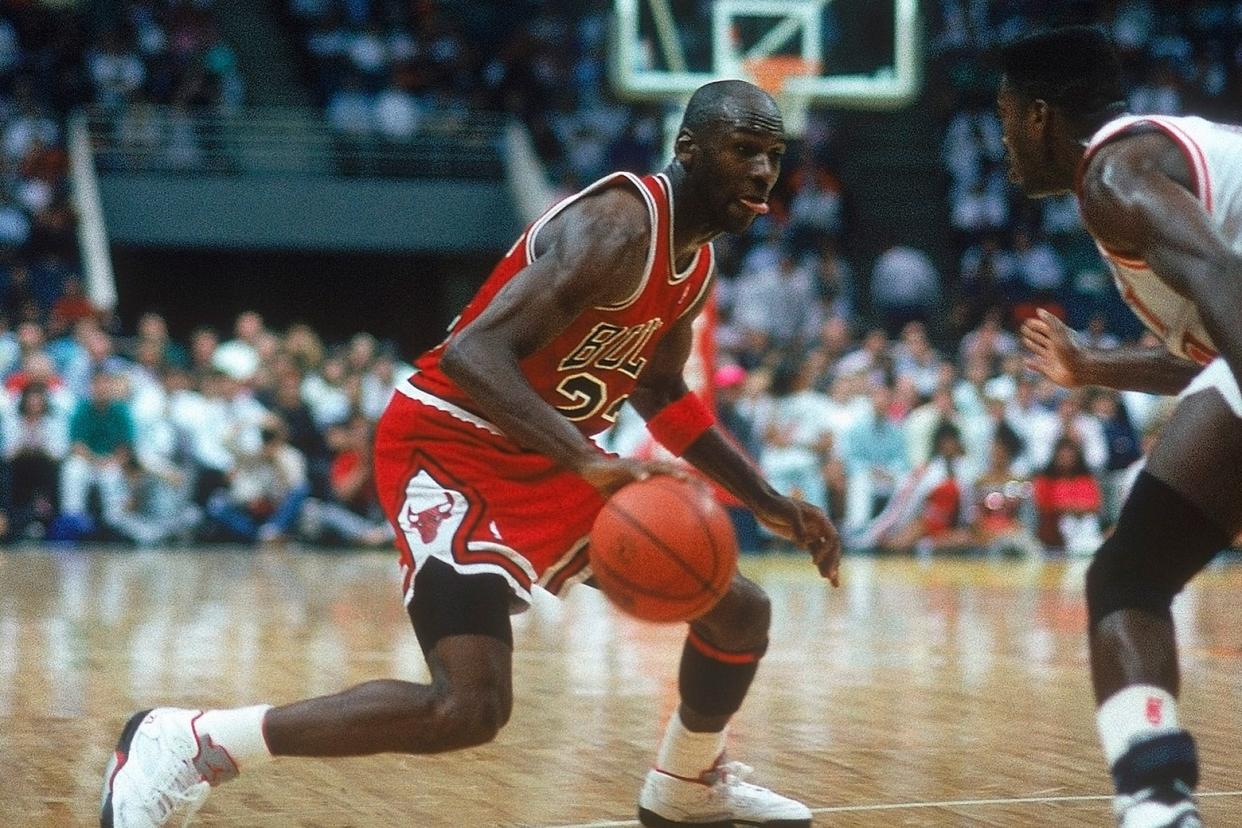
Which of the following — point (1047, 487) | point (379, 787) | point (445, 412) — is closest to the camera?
point (445, 412)

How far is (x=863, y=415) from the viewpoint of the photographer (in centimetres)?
1513

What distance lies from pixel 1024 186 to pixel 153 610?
6996 mm

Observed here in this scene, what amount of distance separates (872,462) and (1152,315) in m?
11.2

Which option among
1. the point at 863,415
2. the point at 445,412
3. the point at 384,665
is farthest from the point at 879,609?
the point at 445,412

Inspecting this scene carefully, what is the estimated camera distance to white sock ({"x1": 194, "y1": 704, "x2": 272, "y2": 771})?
4051 millimetres

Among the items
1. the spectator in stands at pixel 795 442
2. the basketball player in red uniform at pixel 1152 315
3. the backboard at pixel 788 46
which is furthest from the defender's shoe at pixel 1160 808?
the spectator in stands at pixel 795 442

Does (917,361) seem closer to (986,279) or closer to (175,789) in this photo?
(986,279)

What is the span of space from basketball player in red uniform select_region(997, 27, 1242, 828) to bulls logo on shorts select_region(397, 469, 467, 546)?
1.45m

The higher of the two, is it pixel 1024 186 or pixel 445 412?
pixel 1024 186

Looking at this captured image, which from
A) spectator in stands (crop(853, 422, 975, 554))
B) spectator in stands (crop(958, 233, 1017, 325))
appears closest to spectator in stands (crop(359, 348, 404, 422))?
spectator in stands (crop(853, 422, 975, 554))

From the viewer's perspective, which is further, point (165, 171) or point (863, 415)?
point (165, 171)

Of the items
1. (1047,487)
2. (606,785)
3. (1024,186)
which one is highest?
(1024,186)

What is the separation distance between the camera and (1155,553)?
3.54m

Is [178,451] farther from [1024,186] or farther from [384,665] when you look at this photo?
[1024,186]
